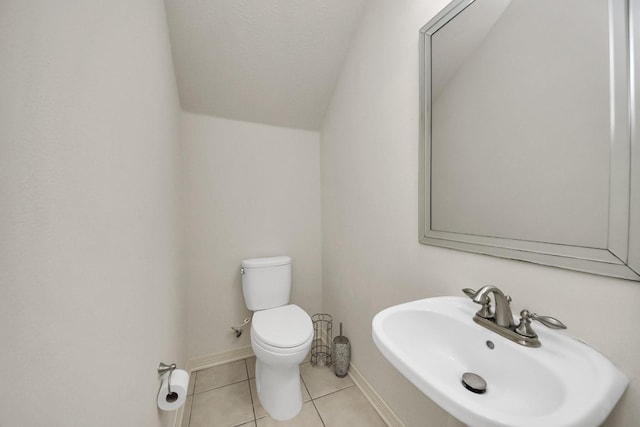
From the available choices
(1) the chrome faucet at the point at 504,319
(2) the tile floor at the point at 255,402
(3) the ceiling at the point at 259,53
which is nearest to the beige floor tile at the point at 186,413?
(2) the tile floor at the point at 255,402

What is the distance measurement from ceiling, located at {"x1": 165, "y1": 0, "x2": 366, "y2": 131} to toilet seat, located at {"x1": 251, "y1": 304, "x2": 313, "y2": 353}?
56.0 inches

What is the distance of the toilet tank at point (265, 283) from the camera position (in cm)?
166

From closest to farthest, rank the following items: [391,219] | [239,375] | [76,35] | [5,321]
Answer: [5,321], [76,35], [391,219], [239,375]

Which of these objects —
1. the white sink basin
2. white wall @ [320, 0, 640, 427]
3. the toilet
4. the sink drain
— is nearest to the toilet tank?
the toilet

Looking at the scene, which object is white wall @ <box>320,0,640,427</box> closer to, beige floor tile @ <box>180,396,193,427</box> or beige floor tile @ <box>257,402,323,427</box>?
beige floor tile @ <box>257,402,323,427</box>

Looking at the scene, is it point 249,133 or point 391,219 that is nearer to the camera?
→ point 391,219

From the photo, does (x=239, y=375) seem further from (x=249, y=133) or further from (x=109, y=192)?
(x=249, y=133)

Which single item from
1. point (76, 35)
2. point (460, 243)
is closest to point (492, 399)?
point (460, 243)

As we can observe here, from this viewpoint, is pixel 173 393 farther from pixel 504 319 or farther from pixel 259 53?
pixel 259 53

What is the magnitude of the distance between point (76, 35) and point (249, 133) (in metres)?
1.43

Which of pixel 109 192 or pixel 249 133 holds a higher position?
pixel 249 133

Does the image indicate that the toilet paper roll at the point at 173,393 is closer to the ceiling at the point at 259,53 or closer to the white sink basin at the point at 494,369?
the white sink basin at the point at 494,369

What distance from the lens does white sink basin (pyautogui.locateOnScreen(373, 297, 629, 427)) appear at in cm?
45

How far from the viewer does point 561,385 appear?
0.53 m
